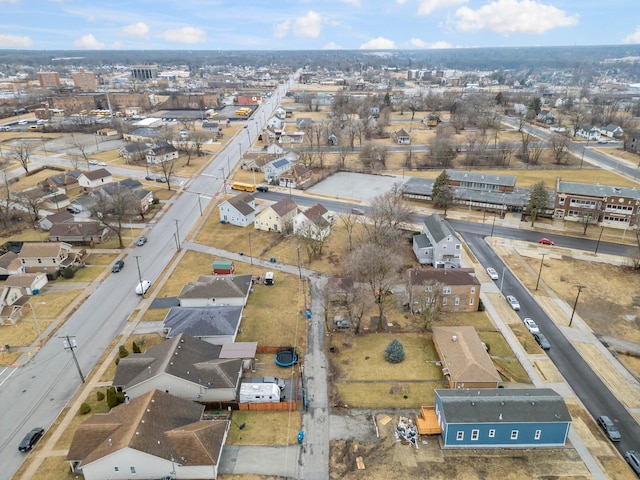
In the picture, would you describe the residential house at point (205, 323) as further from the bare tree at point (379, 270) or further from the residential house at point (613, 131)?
the residential house at point (613, 131)

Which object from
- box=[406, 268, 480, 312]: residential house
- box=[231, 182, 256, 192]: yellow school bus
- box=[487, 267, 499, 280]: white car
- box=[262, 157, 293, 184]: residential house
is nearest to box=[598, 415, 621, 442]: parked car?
box=[406, 268, 480, 312]: residential house

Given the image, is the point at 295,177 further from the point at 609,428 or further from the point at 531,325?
the point at 609,428

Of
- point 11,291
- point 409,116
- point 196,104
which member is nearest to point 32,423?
point 11,291

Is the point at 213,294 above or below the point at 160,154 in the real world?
below

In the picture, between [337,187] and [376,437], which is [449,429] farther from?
[337,187]

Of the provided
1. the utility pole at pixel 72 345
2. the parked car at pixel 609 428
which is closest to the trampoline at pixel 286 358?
the utility pole at pixel 72 345

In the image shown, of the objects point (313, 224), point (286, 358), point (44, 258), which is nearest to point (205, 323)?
point (286, 358)
